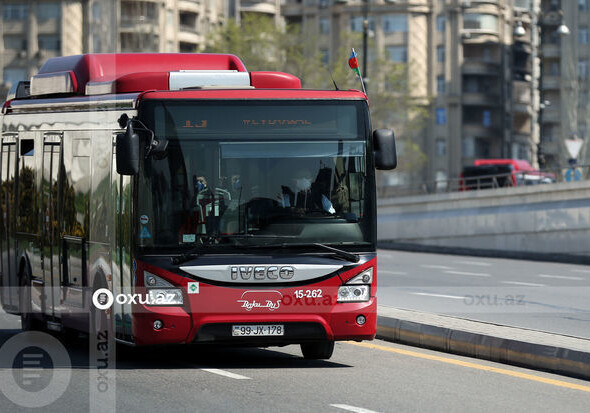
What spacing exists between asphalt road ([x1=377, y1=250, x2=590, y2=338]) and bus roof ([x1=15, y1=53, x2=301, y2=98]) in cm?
457

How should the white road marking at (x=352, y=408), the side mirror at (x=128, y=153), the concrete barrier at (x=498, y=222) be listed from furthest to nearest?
the concrete barrier at (x=498, y=222) < the side mirror at (x=128, y=153) < the white road marking at (x=352, y=408)

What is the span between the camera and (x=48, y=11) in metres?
97.2

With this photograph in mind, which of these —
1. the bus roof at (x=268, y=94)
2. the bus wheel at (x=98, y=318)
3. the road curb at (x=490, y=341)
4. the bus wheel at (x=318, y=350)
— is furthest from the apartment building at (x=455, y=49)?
the bus roof at (x=268, y=94)

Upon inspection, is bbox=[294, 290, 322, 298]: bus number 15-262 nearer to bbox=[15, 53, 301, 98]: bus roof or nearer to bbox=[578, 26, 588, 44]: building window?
bbox=[15, 53, 301, 98]: bus roof

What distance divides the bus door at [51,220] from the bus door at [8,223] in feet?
4.47

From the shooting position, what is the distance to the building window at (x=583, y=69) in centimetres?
10562

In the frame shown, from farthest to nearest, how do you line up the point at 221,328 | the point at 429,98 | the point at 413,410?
1. the point at 429,98
2. the point at 221,328
3. the point at 413,410

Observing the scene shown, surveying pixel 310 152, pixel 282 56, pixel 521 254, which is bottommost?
pixel 521 254

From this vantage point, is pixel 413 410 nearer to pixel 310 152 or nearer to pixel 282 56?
pixel 310 152

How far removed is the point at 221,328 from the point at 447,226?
3427 cm

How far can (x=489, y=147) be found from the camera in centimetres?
10806

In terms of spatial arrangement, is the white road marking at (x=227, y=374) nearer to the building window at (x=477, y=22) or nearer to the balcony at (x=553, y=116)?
the building window at (x=477, y=22)

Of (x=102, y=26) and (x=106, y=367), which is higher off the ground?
(x=102, y=26)

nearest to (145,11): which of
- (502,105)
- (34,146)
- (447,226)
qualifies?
(502,105)
